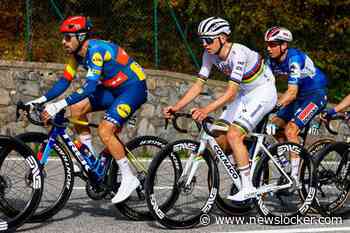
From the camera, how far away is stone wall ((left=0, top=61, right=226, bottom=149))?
40.2 ft

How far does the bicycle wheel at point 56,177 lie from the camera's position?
22.4ft

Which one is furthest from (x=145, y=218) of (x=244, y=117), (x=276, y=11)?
(x=276, y=11)

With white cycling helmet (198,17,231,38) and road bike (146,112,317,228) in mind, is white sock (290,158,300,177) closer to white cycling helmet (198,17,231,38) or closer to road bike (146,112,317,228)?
road bike (146,112,317,228)

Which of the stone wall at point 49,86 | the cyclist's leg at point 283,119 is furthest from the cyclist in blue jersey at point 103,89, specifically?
the stone wall at point 49,86

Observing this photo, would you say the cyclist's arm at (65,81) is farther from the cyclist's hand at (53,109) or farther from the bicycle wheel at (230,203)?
the bicycle wheel at (230,203)

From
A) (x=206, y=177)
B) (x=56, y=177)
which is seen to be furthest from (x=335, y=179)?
(x=56, y=177)

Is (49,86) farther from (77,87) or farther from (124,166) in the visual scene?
(124,166)

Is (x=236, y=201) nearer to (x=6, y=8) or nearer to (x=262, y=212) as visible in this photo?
(x=262, y=212)

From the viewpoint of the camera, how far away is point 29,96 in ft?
40.4

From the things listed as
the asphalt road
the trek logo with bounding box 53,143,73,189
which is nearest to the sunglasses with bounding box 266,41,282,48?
the asphalt road

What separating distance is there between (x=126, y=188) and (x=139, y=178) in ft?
1.13

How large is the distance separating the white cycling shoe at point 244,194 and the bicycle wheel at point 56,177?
1.67 m

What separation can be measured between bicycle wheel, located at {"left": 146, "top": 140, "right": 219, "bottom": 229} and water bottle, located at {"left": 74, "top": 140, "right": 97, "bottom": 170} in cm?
72

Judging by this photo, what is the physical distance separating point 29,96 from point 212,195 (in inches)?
244
